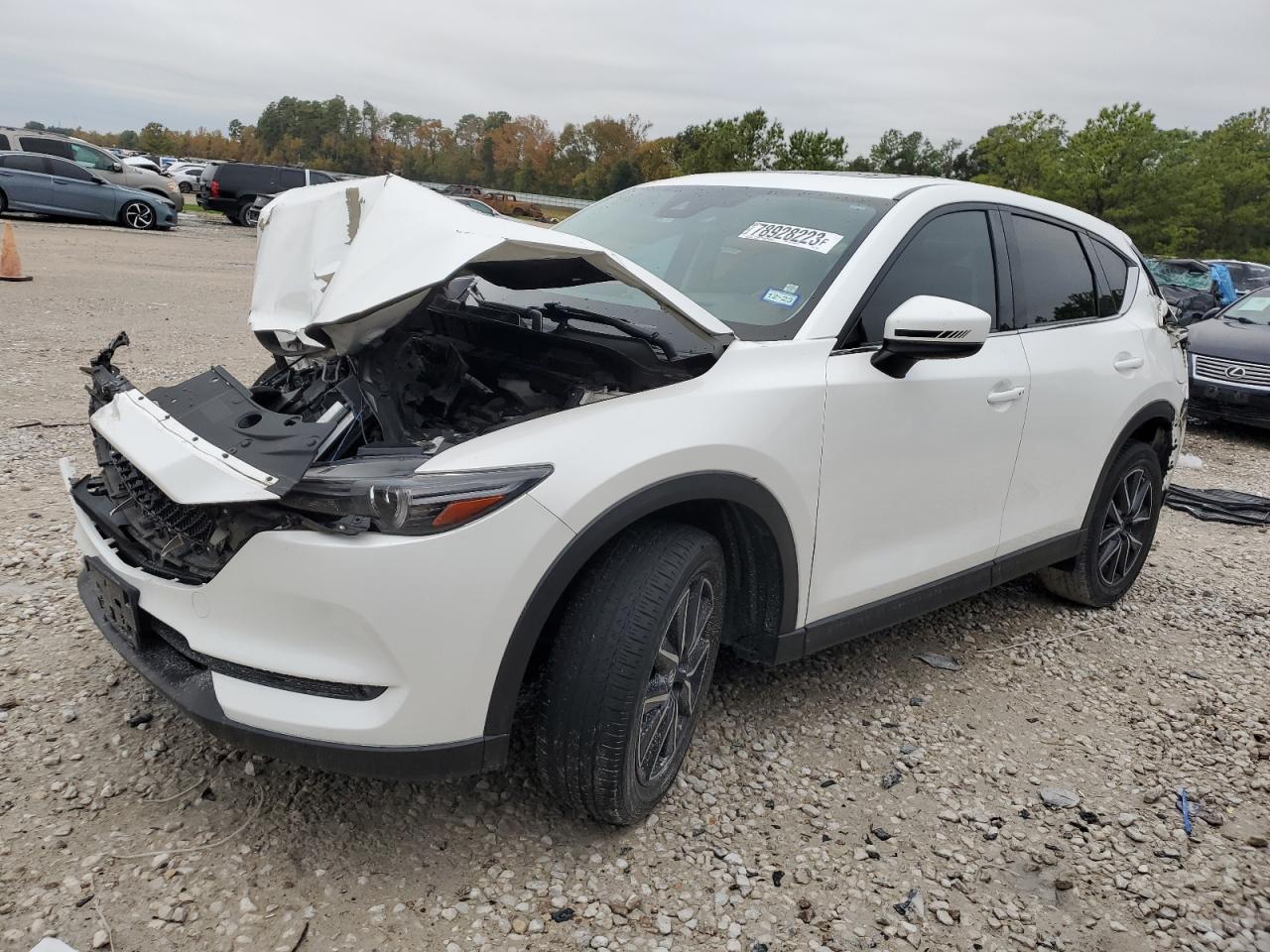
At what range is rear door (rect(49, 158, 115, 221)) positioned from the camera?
20562mm

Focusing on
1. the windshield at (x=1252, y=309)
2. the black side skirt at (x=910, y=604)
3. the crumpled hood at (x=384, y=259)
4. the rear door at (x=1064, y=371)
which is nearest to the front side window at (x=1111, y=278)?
the rear door at (x=1064, y=371)

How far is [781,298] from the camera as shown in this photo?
3.12 metres

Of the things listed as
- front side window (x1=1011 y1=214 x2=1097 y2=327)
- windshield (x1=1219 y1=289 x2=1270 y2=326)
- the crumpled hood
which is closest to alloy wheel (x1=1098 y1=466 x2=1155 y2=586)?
front side window (x1=1011 y1=214 x2=1097 y2=327)

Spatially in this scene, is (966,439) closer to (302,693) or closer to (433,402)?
(433,402)

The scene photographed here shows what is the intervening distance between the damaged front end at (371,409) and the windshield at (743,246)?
23 centimetres

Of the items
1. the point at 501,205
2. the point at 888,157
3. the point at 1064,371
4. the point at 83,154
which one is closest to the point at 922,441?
the point at 1064,371

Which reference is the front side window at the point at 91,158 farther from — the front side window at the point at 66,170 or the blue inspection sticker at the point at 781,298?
the blue inspection sticker at the point at 781,298

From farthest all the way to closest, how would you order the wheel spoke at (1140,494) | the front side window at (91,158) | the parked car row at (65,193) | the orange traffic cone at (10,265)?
the front side window at (91,158), the parked car row at (65,193), the orange traffic cone at (10,265), the wheel spoke at (1140,494)

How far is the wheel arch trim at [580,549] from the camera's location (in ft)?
7.50

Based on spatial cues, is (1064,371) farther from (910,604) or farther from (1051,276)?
(910,604)

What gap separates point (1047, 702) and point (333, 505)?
294 centimetres

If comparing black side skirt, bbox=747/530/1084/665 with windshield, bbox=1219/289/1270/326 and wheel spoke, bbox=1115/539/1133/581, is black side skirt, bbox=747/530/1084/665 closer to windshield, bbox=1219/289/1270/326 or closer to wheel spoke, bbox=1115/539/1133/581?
wheel spoke, bbox=1115/539/1133/581

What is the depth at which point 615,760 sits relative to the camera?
2490 millimetres

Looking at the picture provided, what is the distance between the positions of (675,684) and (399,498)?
1023 mm
